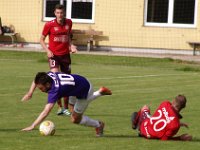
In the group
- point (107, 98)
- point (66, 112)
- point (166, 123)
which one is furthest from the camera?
point (107, 98)

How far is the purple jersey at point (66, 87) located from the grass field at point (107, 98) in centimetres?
69

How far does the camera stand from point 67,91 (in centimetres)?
1157

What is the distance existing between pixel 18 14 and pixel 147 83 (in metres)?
16.5

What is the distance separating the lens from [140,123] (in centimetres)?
1223

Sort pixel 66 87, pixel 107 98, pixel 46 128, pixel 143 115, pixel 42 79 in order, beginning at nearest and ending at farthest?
pixel 42 79 → pixel 66 87 → pixel 46 128 → pixel 143 115 → pixel 107 98

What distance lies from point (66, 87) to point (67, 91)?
81mm

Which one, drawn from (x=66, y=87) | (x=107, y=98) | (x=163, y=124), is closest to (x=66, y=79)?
(x=66, y=87)

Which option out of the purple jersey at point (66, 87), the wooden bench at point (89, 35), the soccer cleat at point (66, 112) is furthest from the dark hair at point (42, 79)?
the wooden bench at point (89, 35)

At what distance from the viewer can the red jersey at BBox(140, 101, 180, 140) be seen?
11641mm

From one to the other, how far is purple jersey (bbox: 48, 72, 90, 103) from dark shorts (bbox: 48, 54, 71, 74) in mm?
4245

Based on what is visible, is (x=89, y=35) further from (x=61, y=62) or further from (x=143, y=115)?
(x=143, y=115)

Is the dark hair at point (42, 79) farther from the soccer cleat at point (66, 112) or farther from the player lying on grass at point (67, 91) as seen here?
the soccer cleat at point (66, 112)

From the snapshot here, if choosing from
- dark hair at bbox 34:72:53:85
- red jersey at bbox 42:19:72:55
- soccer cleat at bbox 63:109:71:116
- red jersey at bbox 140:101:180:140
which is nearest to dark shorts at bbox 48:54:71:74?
red jersey at bbox 42:19:72:55

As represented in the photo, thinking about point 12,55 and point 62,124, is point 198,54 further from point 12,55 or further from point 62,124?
point 62,124
